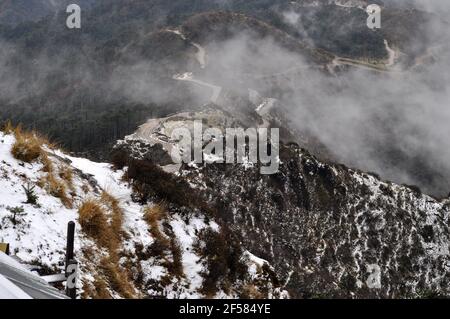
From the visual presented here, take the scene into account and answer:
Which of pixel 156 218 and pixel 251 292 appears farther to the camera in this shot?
pixel 156 218

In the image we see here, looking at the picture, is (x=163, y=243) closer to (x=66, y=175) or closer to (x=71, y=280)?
(x=66, y=175)

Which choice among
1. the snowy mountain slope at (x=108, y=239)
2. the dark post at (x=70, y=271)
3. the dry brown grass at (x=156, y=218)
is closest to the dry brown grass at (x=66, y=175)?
the snowy mountain slope at (x=108, y=239)

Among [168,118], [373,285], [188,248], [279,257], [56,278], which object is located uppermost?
[56,278]

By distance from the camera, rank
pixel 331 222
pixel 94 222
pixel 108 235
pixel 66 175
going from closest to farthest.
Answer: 1. pixel 94 222
2. pixel 108 235
3. pixel 66 175
4. pixel 331 222

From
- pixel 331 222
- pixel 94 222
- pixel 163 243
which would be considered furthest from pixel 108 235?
pixel 331 222

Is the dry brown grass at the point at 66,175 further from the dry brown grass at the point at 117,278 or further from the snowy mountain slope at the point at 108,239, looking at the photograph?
the dry brown grass at the point at 117,278

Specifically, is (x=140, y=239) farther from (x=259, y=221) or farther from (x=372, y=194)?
(x=372, y=194)

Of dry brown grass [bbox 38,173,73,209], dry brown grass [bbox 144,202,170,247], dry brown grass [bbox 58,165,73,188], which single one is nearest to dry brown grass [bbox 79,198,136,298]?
dry brown grass [bbox 38,173,73,209]
